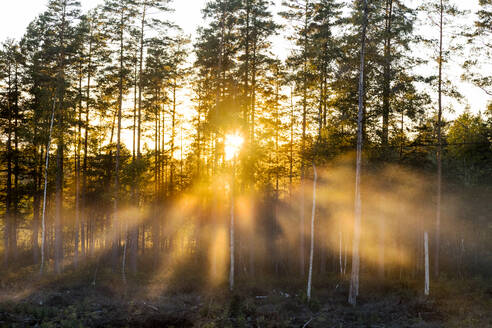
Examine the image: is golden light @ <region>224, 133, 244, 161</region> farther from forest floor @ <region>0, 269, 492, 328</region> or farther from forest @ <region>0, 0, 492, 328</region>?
forest floor @ <region>0, 269, 492, 328</region>

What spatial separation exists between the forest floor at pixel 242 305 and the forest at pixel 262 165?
131mm

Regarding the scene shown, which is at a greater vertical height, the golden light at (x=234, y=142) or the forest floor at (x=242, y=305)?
the golden light at (x=234, y=142)

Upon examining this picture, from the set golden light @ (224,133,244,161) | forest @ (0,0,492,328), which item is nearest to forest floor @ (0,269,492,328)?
forest @ (0,0,492,328)

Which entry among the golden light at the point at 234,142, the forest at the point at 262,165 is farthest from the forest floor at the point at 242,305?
the golden light at the point at 234,142

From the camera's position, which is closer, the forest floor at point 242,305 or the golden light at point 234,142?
the forest floor at point 242,305

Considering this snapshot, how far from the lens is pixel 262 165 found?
Result: 2233 centimetres

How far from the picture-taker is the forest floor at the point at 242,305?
1463 cm

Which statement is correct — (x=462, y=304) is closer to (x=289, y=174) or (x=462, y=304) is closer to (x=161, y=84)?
(x=289, y=174)

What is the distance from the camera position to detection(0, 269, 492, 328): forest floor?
48.0ft

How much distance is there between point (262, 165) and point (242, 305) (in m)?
8.96

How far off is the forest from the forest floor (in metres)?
0.13

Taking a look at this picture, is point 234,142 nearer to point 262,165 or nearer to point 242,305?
point 262,165

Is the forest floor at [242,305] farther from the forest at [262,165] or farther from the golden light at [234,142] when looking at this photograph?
the golden light at [234,142]

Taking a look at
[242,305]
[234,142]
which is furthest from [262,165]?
[242,305]
